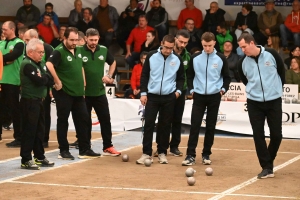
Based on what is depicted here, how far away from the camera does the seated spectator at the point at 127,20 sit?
747 inches

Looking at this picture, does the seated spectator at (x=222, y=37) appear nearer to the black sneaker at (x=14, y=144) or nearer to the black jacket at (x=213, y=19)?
the black jacket at (x=213, y=19)

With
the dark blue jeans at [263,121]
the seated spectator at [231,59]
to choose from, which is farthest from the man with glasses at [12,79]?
the seated spectator at [231,59]

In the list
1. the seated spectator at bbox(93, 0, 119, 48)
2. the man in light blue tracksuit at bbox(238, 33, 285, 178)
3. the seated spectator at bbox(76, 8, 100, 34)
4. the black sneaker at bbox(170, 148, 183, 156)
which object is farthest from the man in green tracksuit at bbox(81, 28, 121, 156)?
the seated spectator at bbox(93, 0, 119, 48)

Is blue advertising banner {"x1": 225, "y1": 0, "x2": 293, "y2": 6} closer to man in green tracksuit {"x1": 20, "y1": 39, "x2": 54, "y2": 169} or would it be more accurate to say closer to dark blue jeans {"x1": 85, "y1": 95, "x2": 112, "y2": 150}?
dark blue jeans {"x1": 85, "y1": 95, "x2": 112, "y2": 150}

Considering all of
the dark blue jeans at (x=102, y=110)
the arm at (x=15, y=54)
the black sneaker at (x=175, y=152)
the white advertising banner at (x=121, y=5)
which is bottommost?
the black sneaker at (x=175, y=152)

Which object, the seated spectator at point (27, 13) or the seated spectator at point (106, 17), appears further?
the seated spectator at point (27, 13)

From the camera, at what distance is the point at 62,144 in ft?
35.9

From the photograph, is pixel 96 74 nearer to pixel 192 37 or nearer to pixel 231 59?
pixel 231 59

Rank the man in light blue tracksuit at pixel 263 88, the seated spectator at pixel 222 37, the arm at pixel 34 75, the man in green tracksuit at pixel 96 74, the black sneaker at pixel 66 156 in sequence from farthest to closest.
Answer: the seated spectator at pixel 222 37 < the man in green tracksuit at pixel 96 74 < the black sneaker at pixel 66 156 < the arm at pixel 34 75 < the man in light blue tracksuit at pixel 263 88

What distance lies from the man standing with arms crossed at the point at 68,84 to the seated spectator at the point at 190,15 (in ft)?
26.9

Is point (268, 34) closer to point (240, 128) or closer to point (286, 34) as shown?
point (286, 34)

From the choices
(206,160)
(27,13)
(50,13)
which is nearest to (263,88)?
(206,160)

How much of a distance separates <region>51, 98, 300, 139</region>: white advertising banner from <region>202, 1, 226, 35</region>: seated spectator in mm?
4245

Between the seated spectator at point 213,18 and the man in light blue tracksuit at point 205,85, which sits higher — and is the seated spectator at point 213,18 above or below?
above
